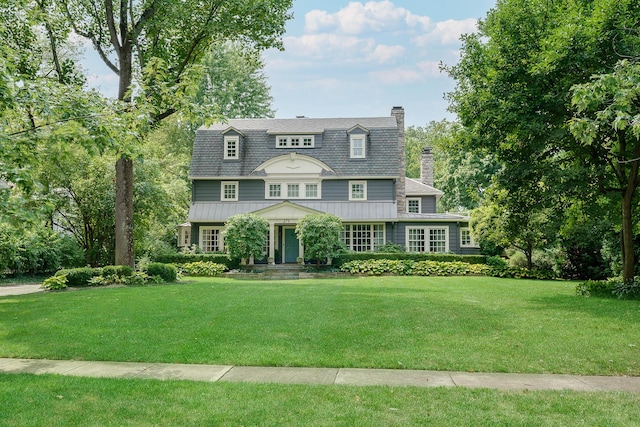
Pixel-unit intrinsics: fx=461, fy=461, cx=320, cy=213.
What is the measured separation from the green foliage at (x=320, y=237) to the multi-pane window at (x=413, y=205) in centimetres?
943

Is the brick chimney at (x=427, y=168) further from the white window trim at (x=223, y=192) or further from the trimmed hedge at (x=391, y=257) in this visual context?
the white window trim at (x=223, y=192)

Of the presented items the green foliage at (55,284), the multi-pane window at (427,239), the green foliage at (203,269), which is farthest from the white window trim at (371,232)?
the green foliage at (55,284)

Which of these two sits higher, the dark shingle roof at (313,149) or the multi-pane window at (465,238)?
the dark shingle roof at (313,149)

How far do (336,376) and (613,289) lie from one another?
11.9 meters

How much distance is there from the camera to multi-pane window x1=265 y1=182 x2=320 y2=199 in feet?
93.8

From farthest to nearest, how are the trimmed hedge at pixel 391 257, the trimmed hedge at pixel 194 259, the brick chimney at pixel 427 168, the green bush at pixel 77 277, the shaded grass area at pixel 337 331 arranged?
the brick chimney at pixel 427 168, the trimmed hedge at pixel 194 259, the trimmed hedge at pixel 391 257, the green bush at pixel 77 277, the shaded grass area at pixel 337 331

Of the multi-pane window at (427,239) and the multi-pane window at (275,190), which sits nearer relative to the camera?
the multi-pane window at (427,239)

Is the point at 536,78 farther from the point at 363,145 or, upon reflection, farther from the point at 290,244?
the point at 290,244

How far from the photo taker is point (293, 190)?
2870 centimetres

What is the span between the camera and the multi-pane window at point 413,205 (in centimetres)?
3186

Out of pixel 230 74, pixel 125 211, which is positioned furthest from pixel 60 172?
pixel 230 74

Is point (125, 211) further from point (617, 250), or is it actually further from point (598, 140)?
point (617, 250)

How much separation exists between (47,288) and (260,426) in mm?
14316

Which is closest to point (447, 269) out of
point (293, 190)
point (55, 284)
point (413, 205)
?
point (413, 205)
